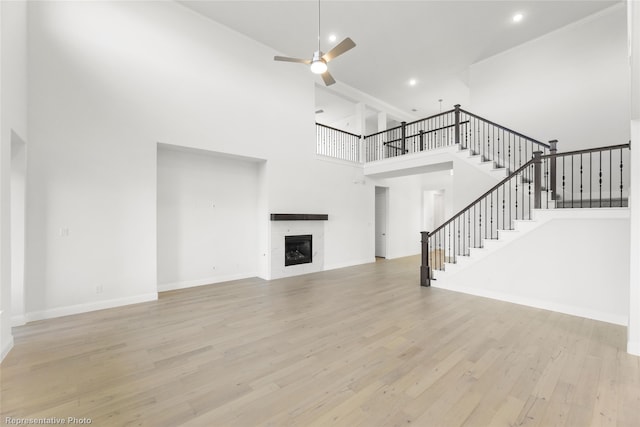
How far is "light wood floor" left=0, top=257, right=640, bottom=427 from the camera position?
2.09m

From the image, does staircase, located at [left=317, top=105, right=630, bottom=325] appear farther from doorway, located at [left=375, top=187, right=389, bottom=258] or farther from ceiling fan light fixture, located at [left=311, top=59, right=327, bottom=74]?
ceiling fan light fixture, located at [left=311, top=59, right=327, bottom=74]

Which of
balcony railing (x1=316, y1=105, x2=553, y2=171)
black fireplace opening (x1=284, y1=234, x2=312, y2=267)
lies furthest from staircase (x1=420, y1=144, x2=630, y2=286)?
black fireplace opening (x1=284, y1=234, x2=312, y2=267)

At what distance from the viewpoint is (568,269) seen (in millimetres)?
4293

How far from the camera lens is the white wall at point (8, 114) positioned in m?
2.96

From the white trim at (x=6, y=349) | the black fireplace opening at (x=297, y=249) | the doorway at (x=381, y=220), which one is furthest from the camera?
the doorway at (x=381, y=220)

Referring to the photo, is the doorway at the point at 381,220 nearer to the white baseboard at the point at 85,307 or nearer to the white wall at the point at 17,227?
the white baseboard at the point at 85,307

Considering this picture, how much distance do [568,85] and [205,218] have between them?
29.3ft

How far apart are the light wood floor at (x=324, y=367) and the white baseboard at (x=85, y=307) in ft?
0.53

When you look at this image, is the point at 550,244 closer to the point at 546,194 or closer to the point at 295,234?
the point at 546,194

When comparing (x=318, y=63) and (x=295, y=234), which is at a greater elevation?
(x=318, y=63)

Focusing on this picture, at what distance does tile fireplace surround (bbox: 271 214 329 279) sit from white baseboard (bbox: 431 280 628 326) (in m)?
3.44

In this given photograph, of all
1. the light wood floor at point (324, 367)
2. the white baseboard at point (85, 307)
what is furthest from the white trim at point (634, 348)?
the white baseboard at point (85, 307)

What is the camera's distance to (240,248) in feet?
22.1

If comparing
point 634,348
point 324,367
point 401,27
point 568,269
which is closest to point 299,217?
point 324,367
